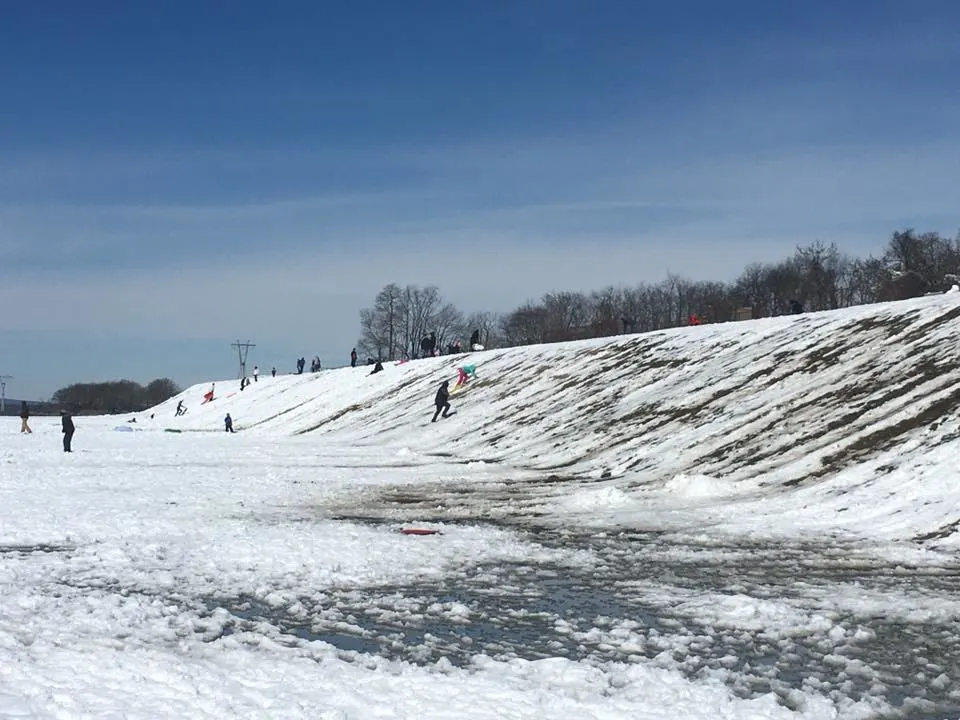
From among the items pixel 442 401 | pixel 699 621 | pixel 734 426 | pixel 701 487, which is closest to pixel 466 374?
pixel 442 401

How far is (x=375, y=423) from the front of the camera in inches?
1881

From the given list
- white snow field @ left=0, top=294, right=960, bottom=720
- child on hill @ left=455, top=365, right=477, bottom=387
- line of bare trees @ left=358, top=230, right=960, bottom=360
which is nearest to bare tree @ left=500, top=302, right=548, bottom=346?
line of bare trees @ left=358, top=230, right=960, bottom=360

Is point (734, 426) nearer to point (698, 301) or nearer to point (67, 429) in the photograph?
point (67, 429)

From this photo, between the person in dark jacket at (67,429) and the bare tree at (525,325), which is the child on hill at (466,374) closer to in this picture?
the person in dark jacket at (67,429)

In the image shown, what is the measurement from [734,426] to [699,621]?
1604cm

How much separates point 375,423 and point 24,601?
126ft

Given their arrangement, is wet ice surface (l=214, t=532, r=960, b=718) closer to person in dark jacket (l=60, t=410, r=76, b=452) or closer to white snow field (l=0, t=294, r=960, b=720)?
white snow field (l=0, t=294, r=960, b=720)

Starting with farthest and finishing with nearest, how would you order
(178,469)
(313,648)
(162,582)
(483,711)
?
(178,469), (162,582), (313,648), (483,711)

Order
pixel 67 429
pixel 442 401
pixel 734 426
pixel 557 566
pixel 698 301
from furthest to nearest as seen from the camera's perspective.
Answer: pixel 698 301
pixel 442 401
pixel 67 429
pixel 734 426
pixel 557 566

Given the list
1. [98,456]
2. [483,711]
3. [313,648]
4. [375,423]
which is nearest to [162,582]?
[313,648]

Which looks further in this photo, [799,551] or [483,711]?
[799,551]

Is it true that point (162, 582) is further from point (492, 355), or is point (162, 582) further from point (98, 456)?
point (492, 355)

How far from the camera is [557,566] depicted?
1246 cm

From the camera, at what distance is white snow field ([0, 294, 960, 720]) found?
281 inches
